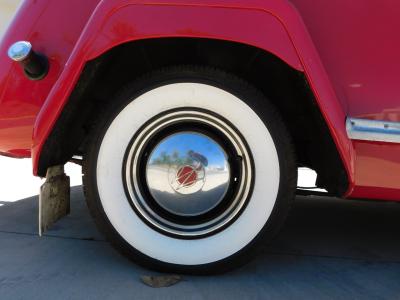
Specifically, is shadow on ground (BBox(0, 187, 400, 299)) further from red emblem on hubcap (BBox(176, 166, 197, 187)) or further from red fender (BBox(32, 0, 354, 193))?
red fender (BBox(32, 0, 354, 193))

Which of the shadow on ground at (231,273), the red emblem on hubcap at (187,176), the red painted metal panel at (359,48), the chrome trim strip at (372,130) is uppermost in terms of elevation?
the red painted metal panel at (359,48)

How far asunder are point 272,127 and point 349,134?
277mm

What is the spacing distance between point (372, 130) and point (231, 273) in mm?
724

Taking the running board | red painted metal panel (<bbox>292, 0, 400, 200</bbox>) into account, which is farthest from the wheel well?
red painted metal panel (<bbox>292, 0, 400, 200</bbox>)

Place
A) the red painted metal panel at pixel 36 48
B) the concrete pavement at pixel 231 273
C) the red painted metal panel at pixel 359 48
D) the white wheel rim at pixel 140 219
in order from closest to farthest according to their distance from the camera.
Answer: the concrete pavement at pixel 231 273, the white wheel rim at pixel 140 219, the red painted metal panel at pixel 359 48, the red painted metal panel at pixel 36 48

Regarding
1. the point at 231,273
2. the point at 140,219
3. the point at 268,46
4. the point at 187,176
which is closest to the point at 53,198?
the point at 140,219

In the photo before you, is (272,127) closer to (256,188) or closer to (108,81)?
(256,188)

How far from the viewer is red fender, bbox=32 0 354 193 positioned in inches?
54.6

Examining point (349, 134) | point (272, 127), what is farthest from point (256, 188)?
point (349, 134)

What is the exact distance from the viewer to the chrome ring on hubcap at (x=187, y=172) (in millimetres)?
1550

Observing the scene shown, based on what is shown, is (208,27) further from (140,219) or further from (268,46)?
(140,219)

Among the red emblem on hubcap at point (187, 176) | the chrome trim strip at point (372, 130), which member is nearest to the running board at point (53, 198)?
the red emblem on hubcap at point (187, 176)

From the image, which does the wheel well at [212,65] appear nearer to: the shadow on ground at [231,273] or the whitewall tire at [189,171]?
the whitewall tire at [189,171]

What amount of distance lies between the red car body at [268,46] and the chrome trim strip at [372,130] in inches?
0.7
